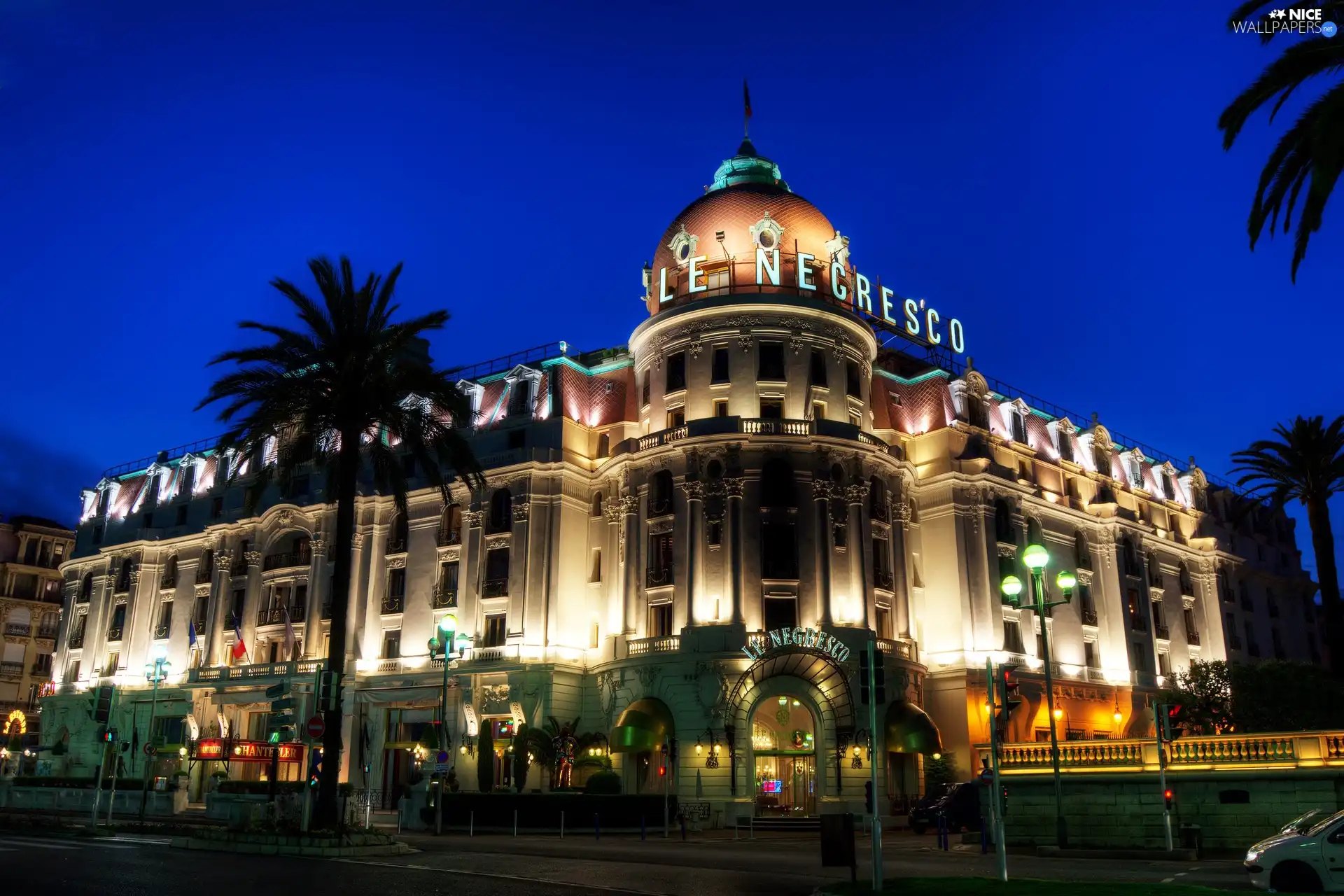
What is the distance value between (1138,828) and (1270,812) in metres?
3.83

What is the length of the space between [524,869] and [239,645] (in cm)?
4460

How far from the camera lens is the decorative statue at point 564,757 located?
53.0m

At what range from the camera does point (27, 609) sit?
99688mm

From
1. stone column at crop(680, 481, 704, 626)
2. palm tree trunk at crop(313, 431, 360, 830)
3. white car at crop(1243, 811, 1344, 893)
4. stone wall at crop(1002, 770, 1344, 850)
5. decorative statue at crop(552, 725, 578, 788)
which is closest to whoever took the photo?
white car at crop(1243, 811, 1344, 893)

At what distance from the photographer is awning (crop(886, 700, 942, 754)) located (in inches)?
1994

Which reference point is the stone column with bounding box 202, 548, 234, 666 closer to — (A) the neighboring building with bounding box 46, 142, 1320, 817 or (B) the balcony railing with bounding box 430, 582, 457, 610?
(A) the neighboring building with bounding box 46, 142, 1320, 817

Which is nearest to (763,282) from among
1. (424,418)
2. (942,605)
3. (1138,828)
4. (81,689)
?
(942,605)

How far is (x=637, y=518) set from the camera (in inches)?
2232

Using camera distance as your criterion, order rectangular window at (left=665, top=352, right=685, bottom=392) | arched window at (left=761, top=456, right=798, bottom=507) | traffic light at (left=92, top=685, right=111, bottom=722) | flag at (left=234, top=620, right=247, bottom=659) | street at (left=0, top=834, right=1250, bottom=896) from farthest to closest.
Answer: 1. flag at (left=234, top=620, right=247, bottom=659)
2. rectangular window at (left=665, top=352, right=685, bottom=392)
3. arched window at (left=761, top=456, right=798, bottom=507)
4. traffic light at (left=92, top=685, right=111, bottom=722)
5. street at (left=0, top=834, right=1250, bottom=896)

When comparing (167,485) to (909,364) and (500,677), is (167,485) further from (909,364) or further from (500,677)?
(909,364)

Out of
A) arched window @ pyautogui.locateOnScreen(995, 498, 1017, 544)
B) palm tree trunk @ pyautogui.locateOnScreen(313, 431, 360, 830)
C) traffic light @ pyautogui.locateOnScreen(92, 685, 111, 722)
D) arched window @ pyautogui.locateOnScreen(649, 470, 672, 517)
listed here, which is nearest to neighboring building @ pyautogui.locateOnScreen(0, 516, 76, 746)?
traffic light @ pyautogui.locateOnScreen(92, 685, 111, 722)

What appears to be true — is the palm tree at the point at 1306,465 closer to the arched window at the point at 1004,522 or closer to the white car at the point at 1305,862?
the arched window at the point at 1004,522

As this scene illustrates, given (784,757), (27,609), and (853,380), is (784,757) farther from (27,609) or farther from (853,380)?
(27,609)

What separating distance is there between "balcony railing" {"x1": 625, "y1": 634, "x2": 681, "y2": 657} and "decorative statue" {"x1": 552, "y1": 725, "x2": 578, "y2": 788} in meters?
4.86
